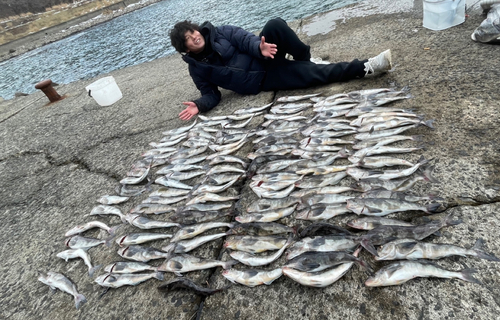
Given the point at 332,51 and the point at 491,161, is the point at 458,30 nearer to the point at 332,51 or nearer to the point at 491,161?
the point at 332,51

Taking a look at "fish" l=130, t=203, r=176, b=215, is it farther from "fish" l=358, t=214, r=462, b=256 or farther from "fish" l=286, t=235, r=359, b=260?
"fish" l=358, t=214, r=462, b=256

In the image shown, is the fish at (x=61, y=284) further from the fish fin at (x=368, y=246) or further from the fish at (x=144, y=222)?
the fish fin at (x=368, y=246)

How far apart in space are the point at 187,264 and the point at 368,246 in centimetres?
134

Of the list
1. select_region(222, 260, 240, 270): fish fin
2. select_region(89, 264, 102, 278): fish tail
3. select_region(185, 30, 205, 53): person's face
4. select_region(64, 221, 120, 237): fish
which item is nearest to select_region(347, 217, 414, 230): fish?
select_region(222, 260, 240, 270): fish fin

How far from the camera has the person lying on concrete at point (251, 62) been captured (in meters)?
3.73

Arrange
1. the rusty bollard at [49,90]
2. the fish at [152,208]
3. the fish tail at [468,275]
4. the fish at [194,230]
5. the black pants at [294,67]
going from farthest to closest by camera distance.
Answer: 1. the rusty bollard at [49,90]
2. the black pants at [294,67]
3. the fish at [152,208]
4. the fish at [194,230]
5. the fish tail at [468,275]

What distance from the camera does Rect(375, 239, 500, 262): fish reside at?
1623 millimetres

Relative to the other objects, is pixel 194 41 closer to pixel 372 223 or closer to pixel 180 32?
pixel 180 32

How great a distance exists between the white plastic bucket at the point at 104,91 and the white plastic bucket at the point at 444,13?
636cm

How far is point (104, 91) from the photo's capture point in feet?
19.5

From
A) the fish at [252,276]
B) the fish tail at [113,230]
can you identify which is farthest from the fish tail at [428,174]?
the fish tail at [113,230]

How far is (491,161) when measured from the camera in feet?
6.99

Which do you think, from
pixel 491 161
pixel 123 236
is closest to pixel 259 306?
pixel 123 236

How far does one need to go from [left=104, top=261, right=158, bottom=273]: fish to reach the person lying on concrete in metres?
2.61
